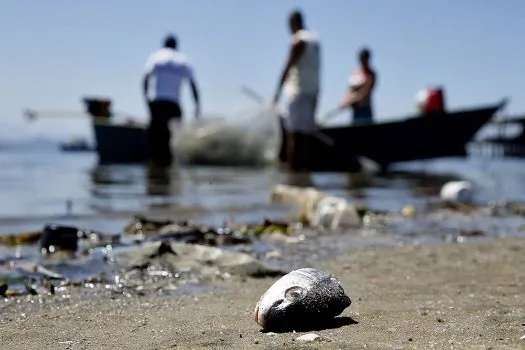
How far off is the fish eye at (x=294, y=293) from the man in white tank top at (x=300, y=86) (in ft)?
29.4

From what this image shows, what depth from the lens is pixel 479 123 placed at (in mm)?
14516

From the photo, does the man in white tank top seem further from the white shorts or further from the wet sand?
the wet sand

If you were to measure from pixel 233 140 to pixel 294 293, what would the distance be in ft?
42.7

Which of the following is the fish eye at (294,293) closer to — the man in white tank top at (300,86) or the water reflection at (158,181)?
the water reflection at (158,181)

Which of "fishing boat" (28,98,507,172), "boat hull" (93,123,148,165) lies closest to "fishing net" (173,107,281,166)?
"fishing boat" (28,98,507,172)

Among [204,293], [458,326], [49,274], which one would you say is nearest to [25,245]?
[49,274]

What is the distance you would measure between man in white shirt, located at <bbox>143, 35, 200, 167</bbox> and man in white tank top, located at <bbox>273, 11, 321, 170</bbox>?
5.88 ft

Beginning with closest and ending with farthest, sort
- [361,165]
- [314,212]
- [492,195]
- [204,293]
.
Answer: [204,293] → [314,212] → [492,195] → [361,165]

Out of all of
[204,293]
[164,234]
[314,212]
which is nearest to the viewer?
[204,293]

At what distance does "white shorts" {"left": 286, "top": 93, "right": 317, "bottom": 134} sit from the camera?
12.0 m

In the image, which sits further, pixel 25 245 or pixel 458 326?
pixel 25 245

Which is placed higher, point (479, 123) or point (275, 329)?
point (479, 123)

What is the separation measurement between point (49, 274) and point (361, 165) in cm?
1047

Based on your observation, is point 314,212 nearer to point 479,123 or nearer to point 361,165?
point 361,165
